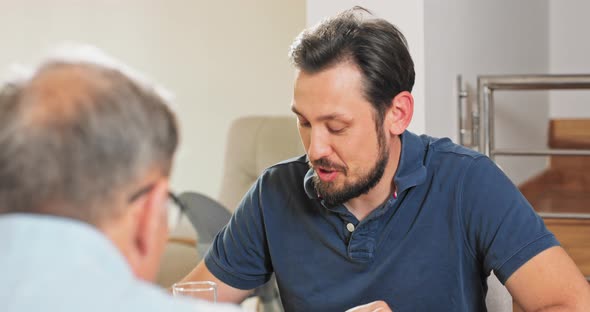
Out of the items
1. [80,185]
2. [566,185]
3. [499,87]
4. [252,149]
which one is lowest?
[566,185]

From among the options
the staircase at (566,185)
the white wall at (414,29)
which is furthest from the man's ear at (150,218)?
the staircase at (566,185)

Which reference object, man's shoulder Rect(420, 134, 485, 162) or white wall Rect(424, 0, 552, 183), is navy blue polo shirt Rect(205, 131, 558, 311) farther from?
white wall Rect(424, 0, 552, 183)

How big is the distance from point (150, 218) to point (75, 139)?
10cm

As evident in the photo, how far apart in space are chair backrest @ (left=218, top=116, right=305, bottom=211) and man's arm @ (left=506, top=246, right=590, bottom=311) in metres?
1.25

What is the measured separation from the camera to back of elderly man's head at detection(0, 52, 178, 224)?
0.72 metres

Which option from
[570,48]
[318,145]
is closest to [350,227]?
[318,145]

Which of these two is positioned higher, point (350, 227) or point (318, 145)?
point (318, 145)

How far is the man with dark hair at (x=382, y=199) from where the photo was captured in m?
1.64

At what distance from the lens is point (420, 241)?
1.67m

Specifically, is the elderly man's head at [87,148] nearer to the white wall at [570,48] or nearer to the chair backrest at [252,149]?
the chair backrest at [252,149]

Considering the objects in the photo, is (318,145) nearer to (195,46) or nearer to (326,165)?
(326,165)

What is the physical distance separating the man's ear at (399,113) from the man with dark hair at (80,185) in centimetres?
98

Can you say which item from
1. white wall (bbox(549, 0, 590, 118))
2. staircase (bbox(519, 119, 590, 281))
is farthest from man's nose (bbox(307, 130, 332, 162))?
white wall (bbox(549, 0, 590, 118))

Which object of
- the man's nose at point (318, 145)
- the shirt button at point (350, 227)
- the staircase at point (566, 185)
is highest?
the man's nose at point (318, 145)
